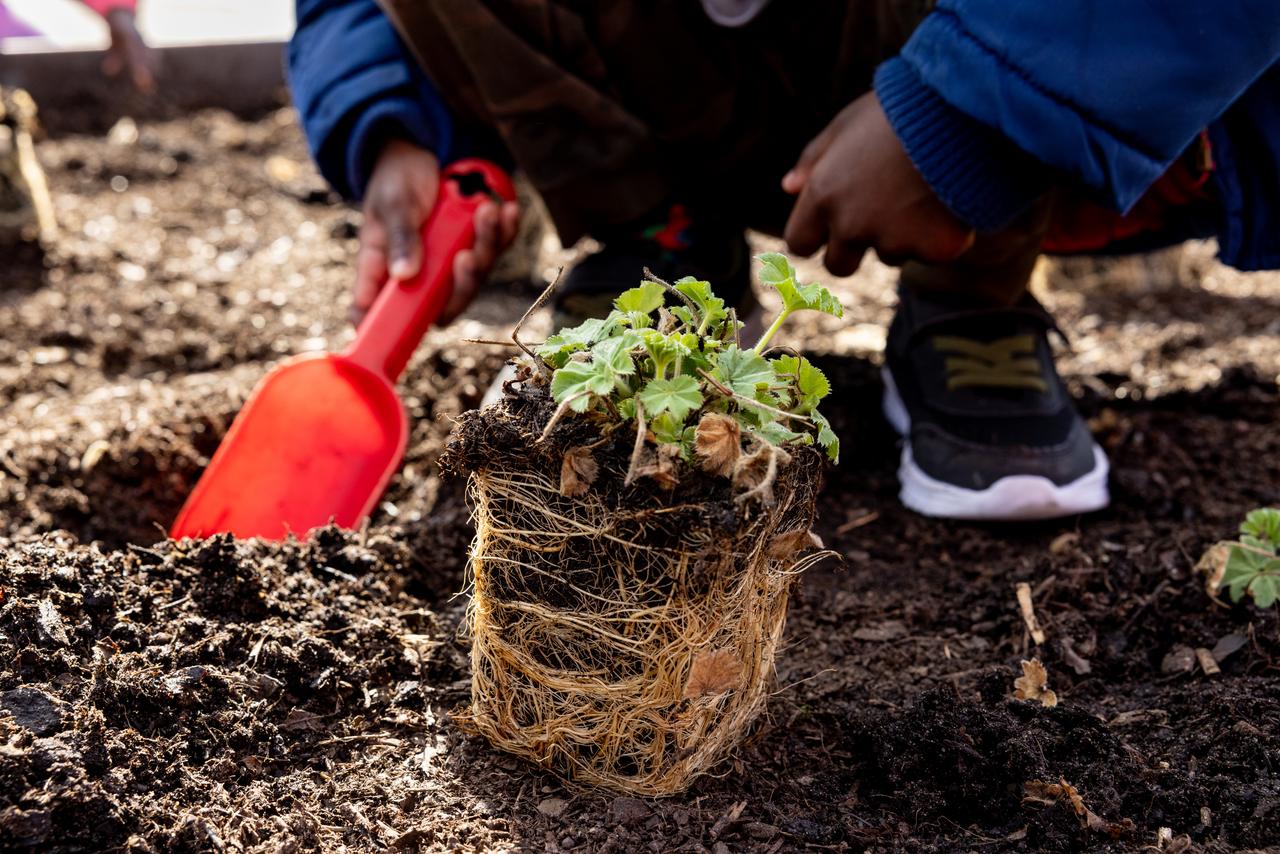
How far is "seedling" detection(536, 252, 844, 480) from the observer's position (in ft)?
3.65

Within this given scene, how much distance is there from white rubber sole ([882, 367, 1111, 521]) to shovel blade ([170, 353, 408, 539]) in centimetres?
100

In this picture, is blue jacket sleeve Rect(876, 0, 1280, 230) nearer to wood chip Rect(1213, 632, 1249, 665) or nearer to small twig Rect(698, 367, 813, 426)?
wood chip Rect(1213, 632, 1249, 665)

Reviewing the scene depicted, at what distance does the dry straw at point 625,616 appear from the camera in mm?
1165

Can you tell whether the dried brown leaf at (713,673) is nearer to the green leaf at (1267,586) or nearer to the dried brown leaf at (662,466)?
the dried brown leaf at (662,466)

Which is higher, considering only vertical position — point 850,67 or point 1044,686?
point 850,67

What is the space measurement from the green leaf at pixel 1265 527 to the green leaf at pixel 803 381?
825 millimetres

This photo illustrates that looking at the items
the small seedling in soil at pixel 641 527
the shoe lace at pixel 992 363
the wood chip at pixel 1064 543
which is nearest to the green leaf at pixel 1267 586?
the wood chip at pixel 1064 543

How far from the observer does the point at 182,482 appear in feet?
6.98

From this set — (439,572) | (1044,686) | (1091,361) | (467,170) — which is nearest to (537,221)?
(467,170)

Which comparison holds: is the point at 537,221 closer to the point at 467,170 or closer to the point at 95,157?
the point at 467,170

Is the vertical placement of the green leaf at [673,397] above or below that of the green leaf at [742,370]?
above

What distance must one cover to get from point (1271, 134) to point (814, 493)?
1.30 metres

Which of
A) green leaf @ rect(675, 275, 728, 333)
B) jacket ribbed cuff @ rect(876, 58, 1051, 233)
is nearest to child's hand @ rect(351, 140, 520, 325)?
jacket ribbed cuff @ rect(876, 58, 1051, 233)

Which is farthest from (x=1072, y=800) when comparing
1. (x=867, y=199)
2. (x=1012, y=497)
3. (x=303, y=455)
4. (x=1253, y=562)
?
(x=303, y=455)
